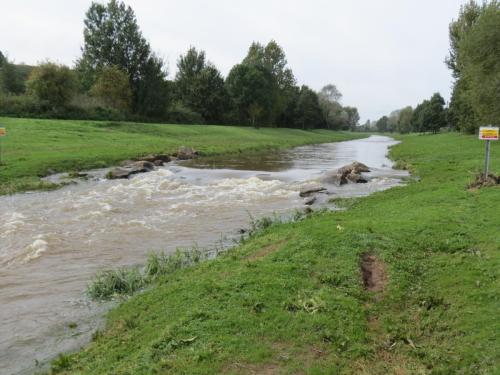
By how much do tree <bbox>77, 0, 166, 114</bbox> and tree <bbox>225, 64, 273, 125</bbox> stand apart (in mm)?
17780

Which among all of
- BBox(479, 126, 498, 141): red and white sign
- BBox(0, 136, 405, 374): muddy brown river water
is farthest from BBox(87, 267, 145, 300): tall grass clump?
BBox(479, 126, 498, 141): red and white sign

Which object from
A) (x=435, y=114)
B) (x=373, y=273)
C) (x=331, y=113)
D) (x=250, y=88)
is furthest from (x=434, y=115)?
(x=373, y=273)

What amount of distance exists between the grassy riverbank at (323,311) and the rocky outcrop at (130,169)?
52.7ft

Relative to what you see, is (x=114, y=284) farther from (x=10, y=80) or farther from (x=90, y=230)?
(x=10, y=80)

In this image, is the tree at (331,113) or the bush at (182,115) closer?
the bush at (182,115)

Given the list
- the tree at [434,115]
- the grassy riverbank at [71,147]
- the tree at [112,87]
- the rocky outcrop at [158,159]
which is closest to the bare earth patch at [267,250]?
the grassy riverbank at [71,147]

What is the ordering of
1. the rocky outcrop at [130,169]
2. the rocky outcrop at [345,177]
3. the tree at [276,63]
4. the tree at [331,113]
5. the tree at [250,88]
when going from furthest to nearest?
the tree at [331,113], the tree at [276,63], the tree at [250,88], the rocky outcrop at [130,169], the rocky outcrop at [345,177]

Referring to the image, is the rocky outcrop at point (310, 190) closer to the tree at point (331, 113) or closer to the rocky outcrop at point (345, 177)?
the rocky outcrop at point (345, 177)

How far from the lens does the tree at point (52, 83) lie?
5031cm

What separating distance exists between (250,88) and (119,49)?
26.1 metres

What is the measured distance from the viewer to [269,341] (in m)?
5.79

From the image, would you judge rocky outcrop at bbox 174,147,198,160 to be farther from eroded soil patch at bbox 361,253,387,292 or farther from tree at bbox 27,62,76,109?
eroded soil patch at bbox 361,253,387,292

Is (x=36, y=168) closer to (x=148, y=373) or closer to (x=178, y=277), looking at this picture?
(x=178, y=277)

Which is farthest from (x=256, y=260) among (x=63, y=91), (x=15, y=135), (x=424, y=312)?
(x=63, y=91)
